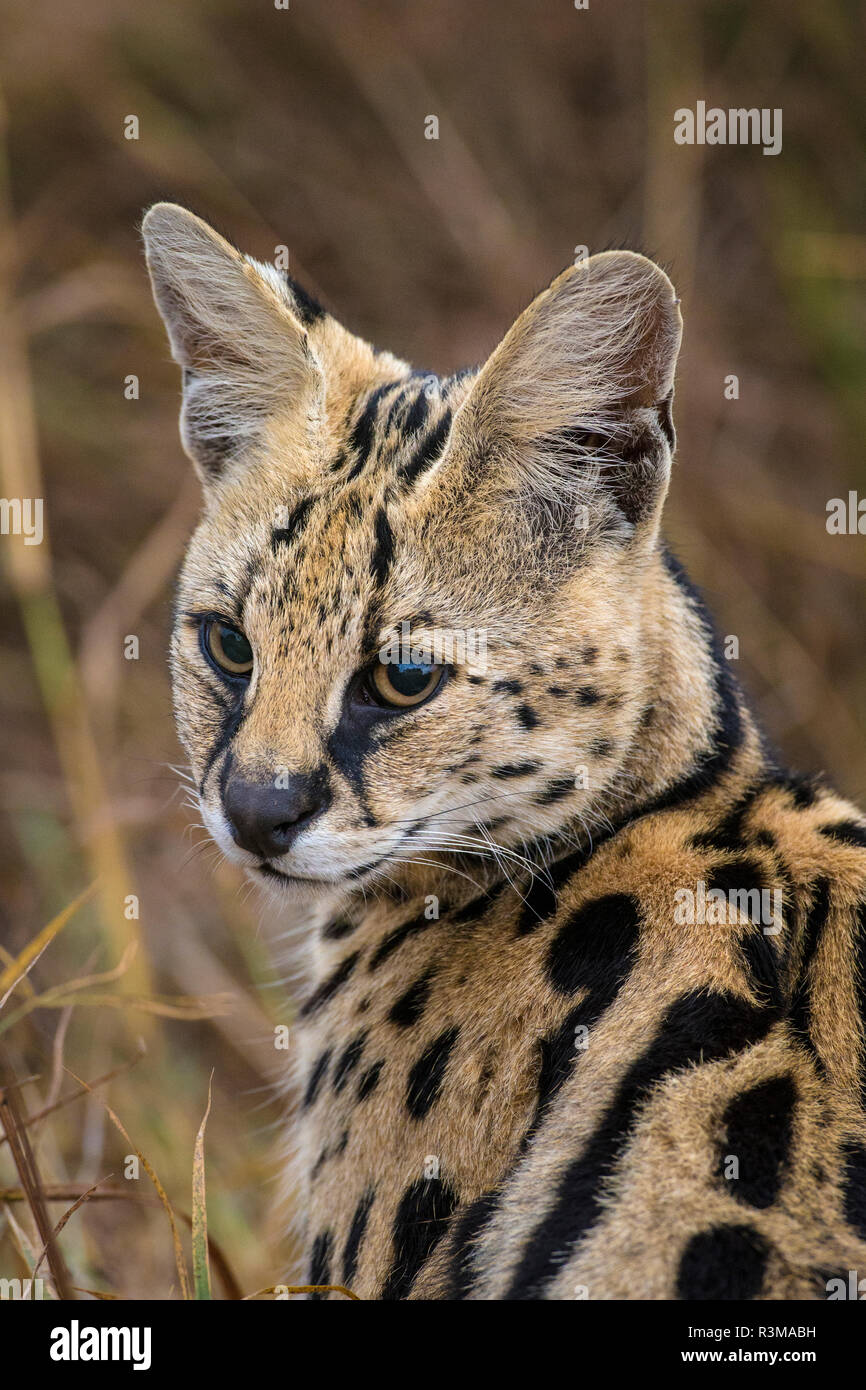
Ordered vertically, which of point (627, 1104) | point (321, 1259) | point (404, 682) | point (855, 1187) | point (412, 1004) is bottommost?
point (321, 1259)

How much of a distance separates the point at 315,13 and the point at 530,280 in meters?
1.85

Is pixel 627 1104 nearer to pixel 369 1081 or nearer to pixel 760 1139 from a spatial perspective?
pixel 760 1139

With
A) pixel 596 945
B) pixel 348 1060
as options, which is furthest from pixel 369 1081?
pixel 596 945

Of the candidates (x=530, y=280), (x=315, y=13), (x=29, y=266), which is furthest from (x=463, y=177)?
(x=29, y=266)

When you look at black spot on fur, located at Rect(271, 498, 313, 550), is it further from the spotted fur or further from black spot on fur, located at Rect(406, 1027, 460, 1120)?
black spot on fur, located at Rect(406, 1027, 460, 1120)

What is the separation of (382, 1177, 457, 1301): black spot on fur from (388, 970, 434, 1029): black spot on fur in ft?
1.07

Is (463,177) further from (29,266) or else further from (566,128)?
(29,266)

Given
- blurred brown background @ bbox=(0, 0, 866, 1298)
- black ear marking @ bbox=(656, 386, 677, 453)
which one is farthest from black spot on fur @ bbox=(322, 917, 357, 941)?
blurred brown background @ bbox=(0, 0, 866, 1298)

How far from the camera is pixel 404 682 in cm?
269

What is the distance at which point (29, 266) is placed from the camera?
683 cm

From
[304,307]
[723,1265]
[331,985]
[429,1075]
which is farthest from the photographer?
[304,307]

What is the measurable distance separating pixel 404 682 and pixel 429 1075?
0.76 meters

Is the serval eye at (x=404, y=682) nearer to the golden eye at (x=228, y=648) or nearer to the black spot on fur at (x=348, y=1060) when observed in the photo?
the golden eye at (x=228, y=648)

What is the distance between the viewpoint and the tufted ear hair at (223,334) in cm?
302
